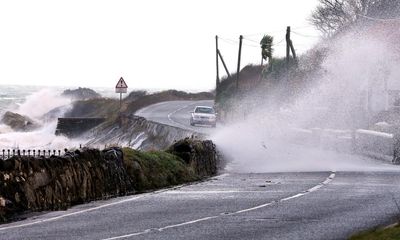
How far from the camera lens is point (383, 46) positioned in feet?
175

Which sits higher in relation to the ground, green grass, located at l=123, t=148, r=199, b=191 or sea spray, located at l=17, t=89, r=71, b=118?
green grass, located at l=123, t=148, r=199, b=191

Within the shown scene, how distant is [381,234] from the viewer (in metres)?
11.2

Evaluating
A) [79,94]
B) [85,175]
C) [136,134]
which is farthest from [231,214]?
[79,94]

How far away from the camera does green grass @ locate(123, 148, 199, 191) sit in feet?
65.3

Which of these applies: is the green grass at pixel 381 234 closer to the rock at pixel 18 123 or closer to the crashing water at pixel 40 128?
the crashing water at pixel 40 128

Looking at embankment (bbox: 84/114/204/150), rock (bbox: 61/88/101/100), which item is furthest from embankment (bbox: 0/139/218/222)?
rock (bbox: 61/88/101/100)

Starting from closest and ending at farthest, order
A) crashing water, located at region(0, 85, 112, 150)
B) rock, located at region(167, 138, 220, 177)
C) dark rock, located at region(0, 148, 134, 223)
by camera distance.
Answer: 1. dark rock, located at region(0, 148, 134, 223)
2. rock, located at region(167, 138, 220, 177)
3. crashing water, located at region(0, 85, 112, 150)

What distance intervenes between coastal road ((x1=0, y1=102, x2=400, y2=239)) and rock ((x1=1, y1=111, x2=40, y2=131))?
67599mm

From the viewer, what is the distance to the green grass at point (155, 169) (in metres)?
19.9

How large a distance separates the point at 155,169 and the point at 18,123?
71973 mm

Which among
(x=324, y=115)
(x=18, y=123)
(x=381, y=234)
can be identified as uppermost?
(x=324, y=115)

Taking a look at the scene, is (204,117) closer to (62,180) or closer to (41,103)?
(62,180)

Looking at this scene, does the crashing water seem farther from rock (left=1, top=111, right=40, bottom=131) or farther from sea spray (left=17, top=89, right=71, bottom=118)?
rock (left=1, top=111, right=40, bottom=131)

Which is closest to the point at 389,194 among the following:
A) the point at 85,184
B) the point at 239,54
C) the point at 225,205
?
the point at 225,205
